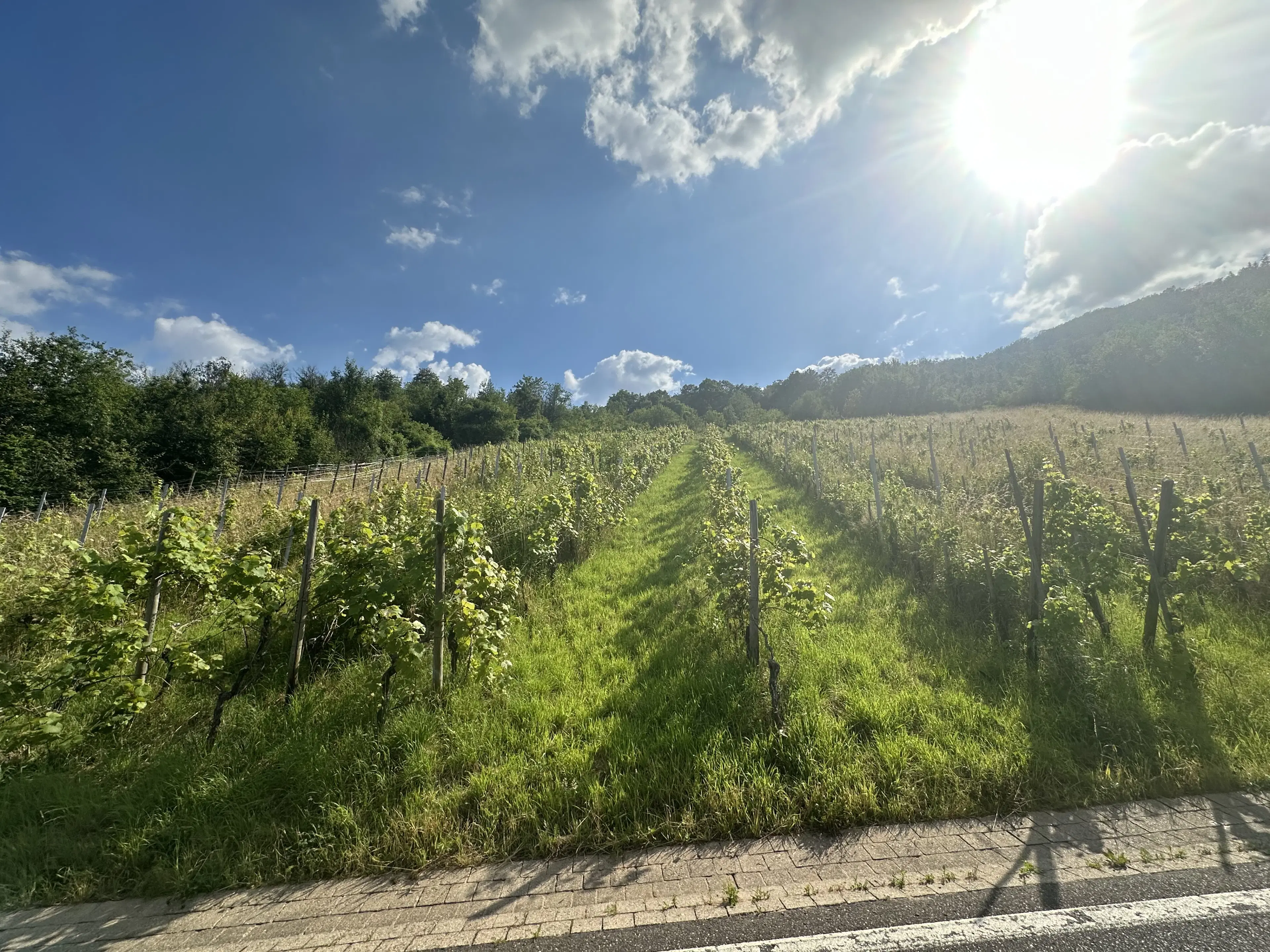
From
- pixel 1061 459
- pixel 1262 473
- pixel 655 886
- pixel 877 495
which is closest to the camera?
pixel 655 886

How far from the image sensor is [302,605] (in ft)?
13.9

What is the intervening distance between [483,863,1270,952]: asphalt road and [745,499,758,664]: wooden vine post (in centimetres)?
235

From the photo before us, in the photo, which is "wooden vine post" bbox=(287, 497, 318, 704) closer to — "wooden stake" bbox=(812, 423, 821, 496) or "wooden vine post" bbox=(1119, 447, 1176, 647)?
"wooden vine post" bbox=(1119, 447, 1176, 647)

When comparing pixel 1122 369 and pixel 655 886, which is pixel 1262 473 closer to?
pixel 655 886

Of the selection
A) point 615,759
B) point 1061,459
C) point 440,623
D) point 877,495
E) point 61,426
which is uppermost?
point 61,426

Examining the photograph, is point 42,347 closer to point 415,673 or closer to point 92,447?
point 92,447

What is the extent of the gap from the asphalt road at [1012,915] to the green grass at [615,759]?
574 mm

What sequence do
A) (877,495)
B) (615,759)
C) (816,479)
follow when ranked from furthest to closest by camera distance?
(816,479)
(877,495)
(615,759)

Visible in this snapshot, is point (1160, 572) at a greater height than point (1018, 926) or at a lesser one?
greater

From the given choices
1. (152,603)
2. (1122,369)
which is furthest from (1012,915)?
(1122,369)

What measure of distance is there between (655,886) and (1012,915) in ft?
5.98

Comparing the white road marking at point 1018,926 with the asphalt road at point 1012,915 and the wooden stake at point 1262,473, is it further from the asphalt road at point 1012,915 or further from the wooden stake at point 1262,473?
the wooden stake at point 1262,473

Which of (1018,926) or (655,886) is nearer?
(1018,926)

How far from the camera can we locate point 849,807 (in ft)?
9.92
